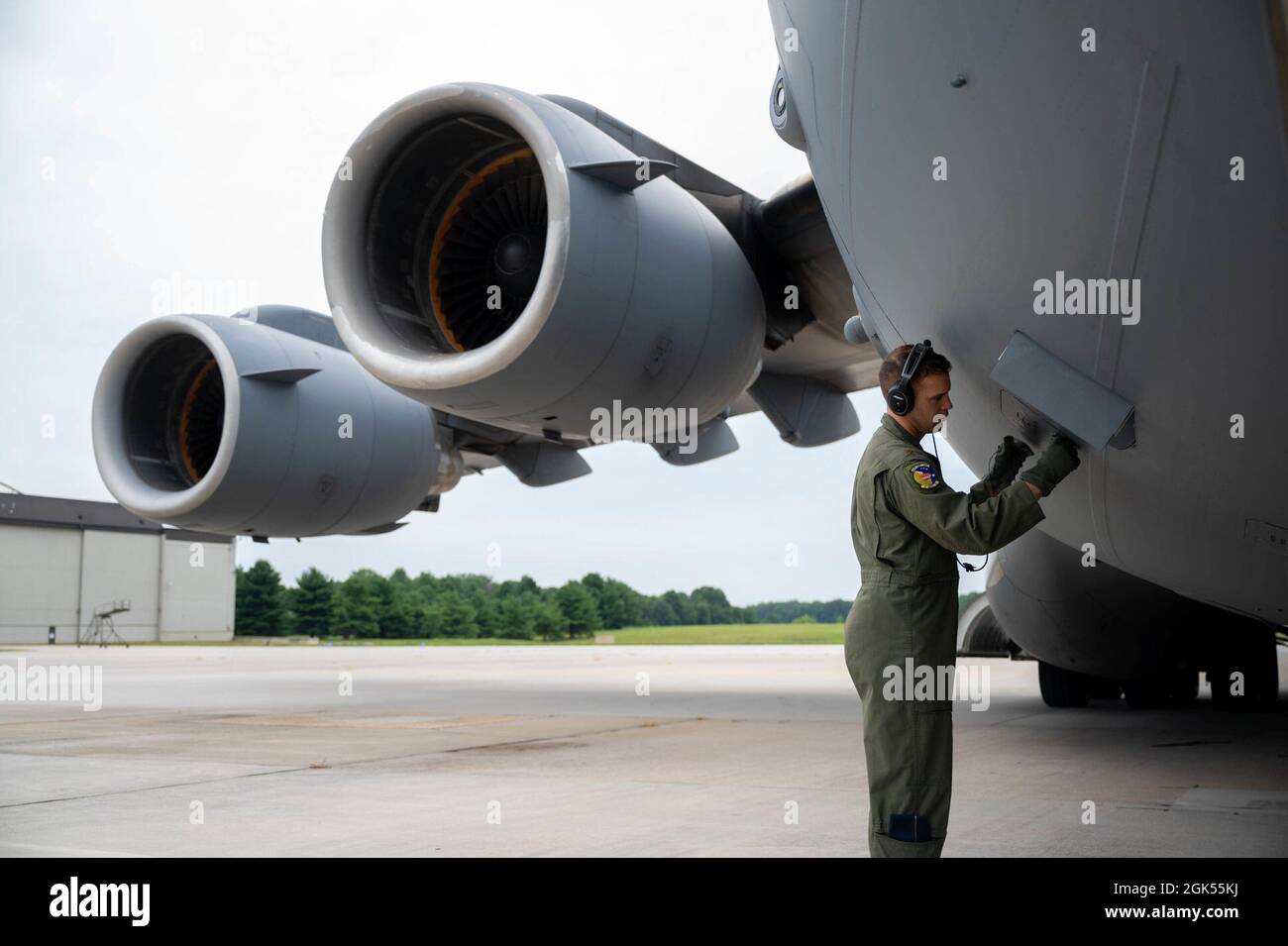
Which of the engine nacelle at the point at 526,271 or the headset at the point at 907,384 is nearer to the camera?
A: the headset at the point at 907,384

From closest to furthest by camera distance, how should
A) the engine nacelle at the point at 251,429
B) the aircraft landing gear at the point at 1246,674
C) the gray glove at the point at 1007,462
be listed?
the gray glove at the point at 1007,462 → the aircraft landing gear at the point at 1246,674 → the engine nacelle at the point at 251,429

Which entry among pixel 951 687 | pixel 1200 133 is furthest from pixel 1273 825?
pixel 1200 133

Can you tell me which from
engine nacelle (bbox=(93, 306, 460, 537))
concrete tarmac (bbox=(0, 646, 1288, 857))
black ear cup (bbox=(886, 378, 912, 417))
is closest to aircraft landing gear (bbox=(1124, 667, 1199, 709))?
concrete tarmac (bbox=(0, 646, 1288, 857))

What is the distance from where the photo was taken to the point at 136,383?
33.2ft

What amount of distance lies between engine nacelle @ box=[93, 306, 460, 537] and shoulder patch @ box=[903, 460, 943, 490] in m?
7.62

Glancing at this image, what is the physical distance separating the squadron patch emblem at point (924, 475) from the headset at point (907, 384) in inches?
8.2

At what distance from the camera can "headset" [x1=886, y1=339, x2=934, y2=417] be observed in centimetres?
277

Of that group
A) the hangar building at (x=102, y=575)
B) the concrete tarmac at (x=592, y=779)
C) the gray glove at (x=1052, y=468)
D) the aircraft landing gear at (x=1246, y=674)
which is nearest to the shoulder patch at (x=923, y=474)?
the gray glove at (x=1052, y=468)

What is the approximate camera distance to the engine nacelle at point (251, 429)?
9438 millimetres

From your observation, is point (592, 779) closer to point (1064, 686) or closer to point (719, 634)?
point (1064, 686)

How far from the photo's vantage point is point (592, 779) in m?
5.47

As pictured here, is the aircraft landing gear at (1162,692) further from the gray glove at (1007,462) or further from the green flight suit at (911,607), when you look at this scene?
the green flight suit at (911,607)

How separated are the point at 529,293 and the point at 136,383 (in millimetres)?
4655

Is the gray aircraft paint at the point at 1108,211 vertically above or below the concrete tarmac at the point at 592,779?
above
